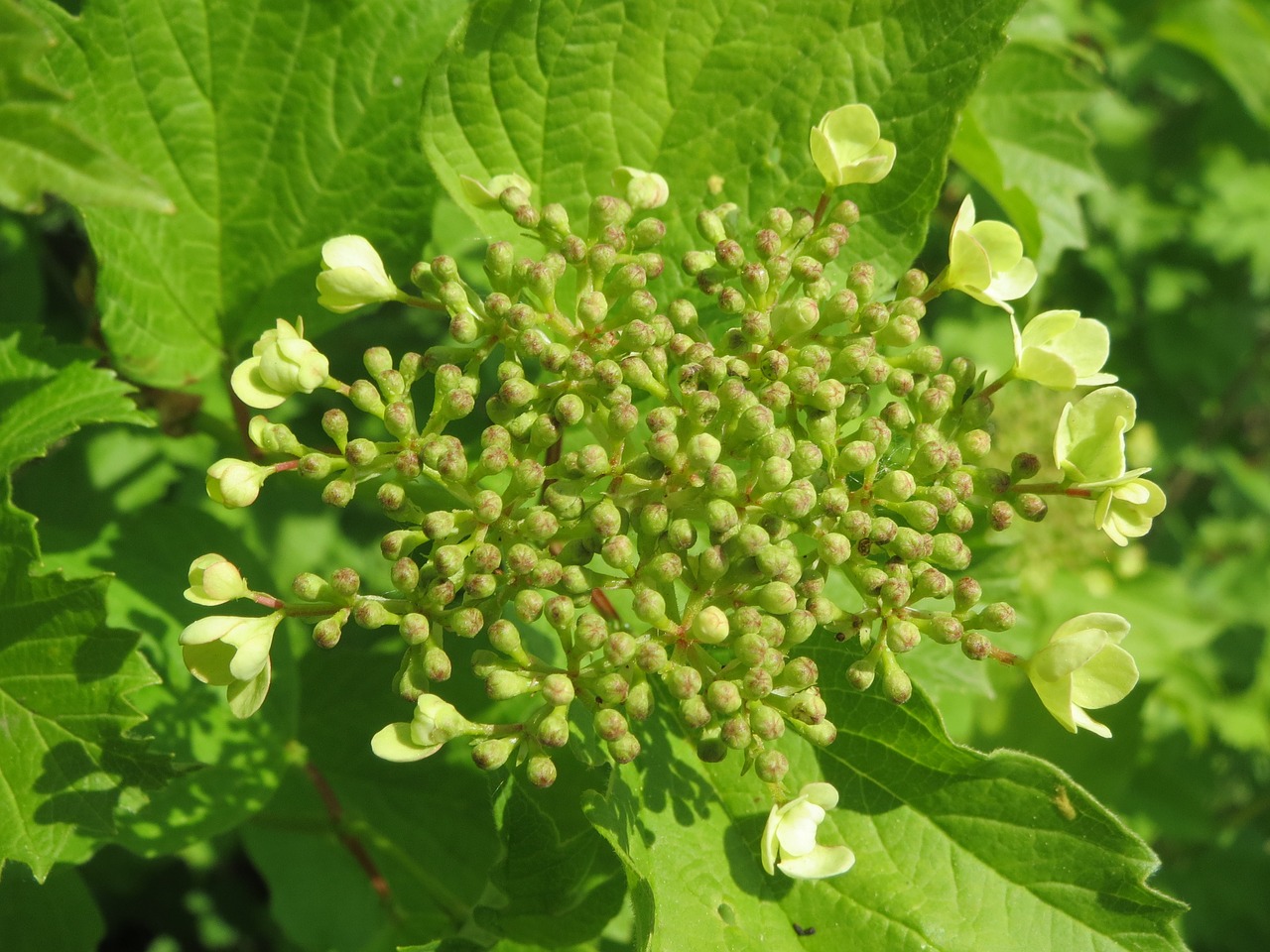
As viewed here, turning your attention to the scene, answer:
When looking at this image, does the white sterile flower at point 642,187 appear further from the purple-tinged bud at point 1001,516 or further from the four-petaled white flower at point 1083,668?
the four-petaled white flower at point 1083,668

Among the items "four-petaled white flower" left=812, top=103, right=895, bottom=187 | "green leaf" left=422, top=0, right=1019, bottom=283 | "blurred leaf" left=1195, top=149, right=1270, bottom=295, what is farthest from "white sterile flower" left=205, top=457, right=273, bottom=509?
"blurred leaf" left=1195, top=149, right=1270, bottom=295

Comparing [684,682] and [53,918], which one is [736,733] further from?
[53,918]

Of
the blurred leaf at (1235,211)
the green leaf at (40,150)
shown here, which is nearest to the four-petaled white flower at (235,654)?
the green leaf at (40,150)

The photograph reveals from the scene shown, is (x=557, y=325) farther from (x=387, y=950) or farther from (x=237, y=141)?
(x=387, y=950)

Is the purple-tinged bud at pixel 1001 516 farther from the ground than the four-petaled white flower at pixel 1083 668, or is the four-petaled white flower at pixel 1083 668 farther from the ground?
the purple-tinged bud at pixel 1001 516

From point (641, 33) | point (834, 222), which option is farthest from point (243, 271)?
point (834, 222)

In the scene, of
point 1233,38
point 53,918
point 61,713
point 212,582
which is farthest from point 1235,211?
point 53,918

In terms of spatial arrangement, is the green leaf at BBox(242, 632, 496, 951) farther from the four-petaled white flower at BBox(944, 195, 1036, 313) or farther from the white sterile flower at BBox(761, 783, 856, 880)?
the four-petaled white flower at BBox(944, 195, 1036, 313)
